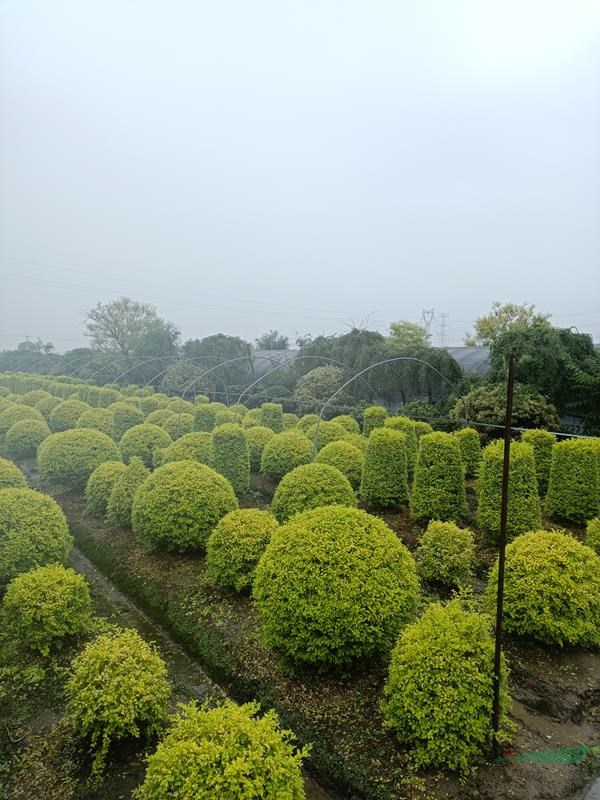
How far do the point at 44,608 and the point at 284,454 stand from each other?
748 cm

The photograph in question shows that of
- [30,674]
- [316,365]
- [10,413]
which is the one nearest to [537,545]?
[30,674]

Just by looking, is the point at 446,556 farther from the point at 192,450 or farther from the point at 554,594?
the point at 192,450

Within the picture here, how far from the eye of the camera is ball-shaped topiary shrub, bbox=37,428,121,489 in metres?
12.5

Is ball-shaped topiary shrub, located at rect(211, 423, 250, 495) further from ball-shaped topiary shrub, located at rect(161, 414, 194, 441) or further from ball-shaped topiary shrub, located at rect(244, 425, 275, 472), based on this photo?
ball-shaped topiary shrub, located at rect(161, 414, 194, 441)

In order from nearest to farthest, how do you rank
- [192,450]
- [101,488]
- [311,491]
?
[311,491] → [101,488] → [192,450]

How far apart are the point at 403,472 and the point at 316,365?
17.5m

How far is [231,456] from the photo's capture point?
11898 mm

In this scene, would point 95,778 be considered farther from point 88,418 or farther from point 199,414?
point 88,418

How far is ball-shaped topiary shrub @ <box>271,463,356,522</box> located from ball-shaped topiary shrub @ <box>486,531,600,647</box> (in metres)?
3.03

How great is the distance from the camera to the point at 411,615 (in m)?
5.37

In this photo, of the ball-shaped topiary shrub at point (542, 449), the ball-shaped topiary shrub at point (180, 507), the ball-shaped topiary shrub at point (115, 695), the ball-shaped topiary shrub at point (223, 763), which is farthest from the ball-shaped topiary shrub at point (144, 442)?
the ball-shaped topiary shrub at point (223, 763)

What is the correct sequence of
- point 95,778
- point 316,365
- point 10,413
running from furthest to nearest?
point 316,365
point 10,413
point 95,778

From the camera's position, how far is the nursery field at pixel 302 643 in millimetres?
3980

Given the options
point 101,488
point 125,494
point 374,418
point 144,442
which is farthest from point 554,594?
point 144,442
